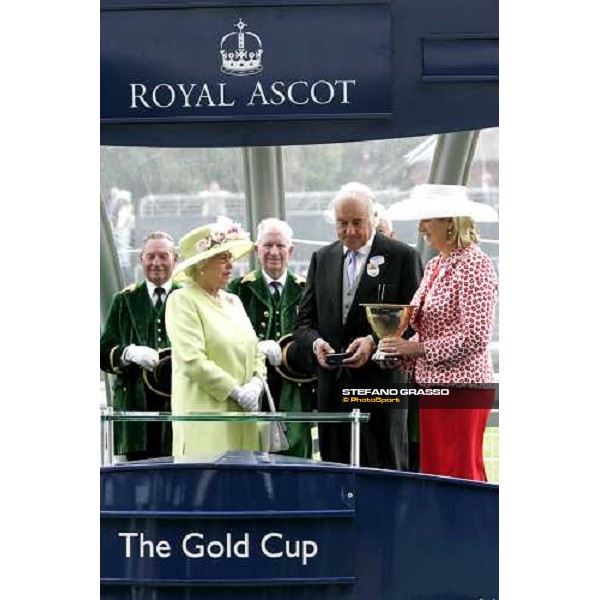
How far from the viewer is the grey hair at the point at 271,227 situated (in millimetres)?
6375

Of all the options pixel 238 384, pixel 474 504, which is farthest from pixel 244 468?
pixel 474 504

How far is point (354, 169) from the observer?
6375 millimetres

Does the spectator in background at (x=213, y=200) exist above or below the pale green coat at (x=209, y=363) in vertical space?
above

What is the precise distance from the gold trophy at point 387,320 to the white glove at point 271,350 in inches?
11.9

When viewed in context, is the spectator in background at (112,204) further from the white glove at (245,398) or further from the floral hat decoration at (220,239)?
the white glove at (245,398)

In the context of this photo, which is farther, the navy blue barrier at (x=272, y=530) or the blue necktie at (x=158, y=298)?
the blue necktie at (x=158, y=298)

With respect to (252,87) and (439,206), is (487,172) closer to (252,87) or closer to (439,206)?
(439,206)

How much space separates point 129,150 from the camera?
638 cm

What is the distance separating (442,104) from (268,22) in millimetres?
604

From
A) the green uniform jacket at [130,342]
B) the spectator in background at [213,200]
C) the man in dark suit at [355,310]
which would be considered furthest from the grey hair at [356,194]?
the green uniform jacket at [130,342]

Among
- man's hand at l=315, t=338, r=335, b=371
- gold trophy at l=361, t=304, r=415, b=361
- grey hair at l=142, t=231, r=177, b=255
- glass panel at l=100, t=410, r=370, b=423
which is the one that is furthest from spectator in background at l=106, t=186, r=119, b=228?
gold trophy at l=361, t=304, r=415, b=361

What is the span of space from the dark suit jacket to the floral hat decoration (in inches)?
9.1

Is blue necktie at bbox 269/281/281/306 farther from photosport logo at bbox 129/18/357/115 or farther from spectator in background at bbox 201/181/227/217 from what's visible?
photosport logo at bbox 129/18/357/115

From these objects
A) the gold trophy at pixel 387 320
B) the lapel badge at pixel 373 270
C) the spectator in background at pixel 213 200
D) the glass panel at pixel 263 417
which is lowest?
the glass panel at pixel 263 417
